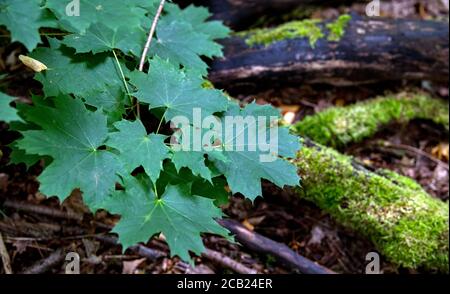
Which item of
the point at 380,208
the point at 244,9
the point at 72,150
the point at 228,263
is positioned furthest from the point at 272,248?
the point at 244,9

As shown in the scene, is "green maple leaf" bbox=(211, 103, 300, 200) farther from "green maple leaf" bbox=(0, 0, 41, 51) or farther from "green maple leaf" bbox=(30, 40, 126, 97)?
"green maple leaf" bbox=(0, 0, 41, 51)

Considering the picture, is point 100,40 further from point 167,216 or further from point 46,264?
point 46,264

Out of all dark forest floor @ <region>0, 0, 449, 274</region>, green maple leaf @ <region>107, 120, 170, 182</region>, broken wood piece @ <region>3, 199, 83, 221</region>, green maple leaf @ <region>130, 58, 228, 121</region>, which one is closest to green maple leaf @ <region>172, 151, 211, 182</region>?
green maple leaf @ <region>107, 120, 170, 182</region>

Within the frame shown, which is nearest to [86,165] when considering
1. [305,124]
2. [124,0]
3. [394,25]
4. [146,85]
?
[146,85]

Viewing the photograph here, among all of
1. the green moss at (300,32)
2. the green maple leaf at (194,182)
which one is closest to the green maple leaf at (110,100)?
the green maple leaf at (194,182)

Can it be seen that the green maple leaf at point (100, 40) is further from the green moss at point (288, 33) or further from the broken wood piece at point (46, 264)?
the green moss at point (288, 33)

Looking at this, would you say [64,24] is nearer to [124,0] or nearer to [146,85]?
[124,0]

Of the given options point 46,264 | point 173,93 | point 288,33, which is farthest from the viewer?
point 288,33
